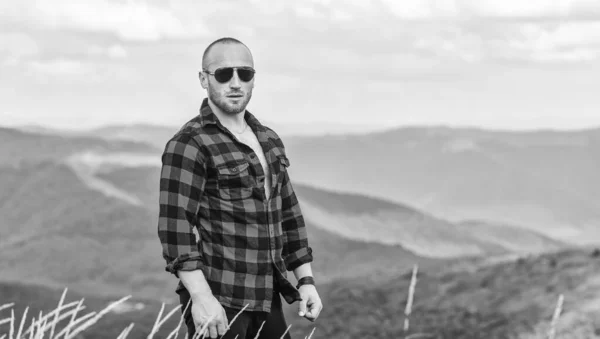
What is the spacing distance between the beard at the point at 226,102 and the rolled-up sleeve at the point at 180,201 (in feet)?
0.58

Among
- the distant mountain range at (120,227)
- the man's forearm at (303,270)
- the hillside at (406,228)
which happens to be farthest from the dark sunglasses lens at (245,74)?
the hillside at (406,228)

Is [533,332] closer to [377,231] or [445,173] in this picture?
[377,231]

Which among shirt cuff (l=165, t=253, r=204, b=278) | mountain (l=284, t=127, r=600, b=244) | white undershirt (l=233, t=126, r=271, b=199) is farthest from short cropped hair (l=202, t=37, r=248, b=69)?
mountain (l=284, t=127, r=600, b=244)

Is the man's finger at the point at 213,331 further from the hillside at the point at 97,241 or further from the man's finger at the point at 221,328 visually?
the hillside at the point at 97,241

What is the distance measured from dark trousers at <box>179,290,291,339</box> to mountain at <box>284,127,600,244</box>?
100914 millimetres

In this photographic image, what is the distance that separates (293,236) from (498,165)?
133034 millimetres

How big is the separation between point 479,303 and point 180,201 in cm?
1307

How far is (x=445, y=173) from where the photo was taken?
136 meters

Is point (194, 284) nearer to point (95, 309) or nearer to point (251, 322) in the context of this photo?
point (251, 322)

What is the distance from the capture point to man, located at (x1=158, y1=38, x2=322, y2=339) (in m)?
2.96

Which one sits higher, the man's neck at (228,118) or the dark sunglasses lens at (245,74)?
the dark sunglasses lens at (245,74)

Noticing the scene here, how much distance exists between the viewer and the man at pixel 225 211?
296 cm

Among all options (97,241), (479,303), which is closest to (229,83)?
(479,303)

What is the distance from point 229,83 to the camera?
3.07 m
